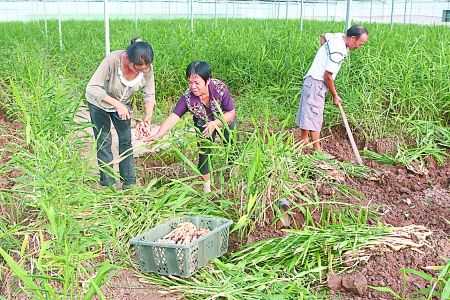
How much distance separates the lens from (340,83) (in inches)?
230

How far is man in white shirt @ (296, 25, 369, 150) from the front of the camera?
16.4 ft

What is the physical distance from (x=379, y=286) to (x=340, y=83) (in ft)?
10.3

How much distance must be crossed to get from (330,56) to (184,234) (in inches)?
95.3

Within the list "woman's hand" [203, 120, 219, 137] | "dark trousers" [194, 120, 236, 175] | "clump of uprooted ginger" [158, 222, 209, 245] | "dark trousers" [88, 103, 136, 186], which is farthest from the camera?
"dark trousers" [88, 103, 136, 186]

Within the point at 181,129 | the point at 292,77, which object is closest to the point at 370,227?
the point at 181,129

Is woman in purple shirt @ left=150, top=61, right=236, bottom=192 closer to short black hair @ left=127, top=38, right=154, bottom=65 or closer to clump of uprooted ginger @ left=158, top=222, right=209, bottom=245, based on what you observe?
short black hair @ left=127, top=38, right=154, bottom=65

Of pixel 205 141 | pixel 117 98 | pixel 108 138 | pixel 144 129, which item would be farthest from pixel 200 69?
pixel 108 138

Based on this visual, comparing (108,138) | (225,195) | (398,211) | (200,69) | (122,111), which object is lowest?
(398,211)

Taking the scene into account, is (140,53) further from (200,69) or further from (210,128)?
(210,128)

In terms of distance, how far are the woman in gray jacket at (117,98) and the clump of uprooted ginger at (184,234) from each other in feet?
2.67

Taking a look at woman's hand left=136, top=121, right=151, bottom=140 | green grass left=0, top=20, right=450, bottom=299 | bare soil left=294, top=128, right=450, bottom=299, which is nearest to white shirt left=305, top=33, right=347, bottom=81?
green grass left=0, top=20, right=450, bottom=299

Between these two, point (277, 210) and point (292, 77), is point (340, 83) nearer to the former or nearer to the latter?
point (292, 77)

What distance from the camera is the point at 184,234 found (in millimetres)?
3260

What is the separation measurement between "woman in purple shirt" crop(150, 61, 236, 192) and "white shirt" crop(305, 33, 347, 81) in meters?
1.25
